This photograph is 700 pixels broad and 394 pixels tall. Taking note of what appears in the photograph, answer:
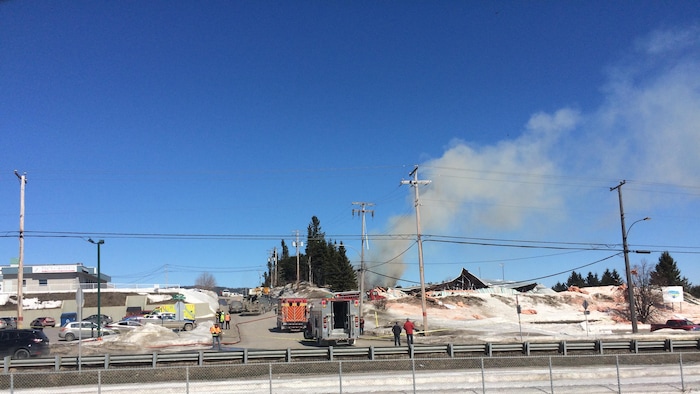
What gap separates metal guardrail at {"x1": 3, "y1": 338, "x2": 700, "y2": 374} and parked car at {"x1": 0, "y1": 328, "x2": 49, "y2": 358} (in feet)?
16.8

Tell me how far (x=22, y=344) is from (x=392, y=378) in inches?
731

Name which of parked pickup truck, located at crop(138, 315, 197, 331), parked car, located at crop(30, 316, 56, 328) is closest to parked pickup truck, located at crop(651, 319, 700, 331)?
parked pickup truck, located at crop(138, 315, 197, 331)

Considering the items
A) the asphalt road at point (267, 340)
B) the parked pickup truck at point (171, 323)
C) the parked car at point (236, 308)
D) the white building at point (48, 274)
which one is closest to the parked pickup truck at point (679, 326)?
the asphalt road at point (267, 340)

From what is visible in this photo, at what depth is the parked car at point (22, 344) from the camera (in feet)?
84.6

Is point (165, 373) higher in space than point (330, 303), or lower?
lower

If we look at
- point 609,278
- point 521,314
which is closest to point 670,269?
point 609,278

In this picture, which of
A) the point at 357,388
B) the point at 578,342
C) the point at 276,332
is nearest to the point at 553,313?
the point at 276,332

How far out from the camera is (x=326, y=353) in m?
23.9

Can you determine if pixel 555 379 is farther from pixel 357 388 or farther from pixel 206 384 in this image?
pixel 206 384

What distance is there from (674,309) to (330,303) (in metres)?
56.3

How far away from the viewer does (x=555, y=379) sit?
20172 mm

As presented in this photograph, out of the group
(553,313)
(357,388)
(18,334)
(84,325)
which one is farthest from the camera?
(553,313)

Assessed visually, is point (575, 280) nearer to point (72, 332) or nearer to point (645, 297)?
point (645, 297)

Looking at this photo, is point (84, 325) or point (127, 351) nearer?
point (127, 351)
